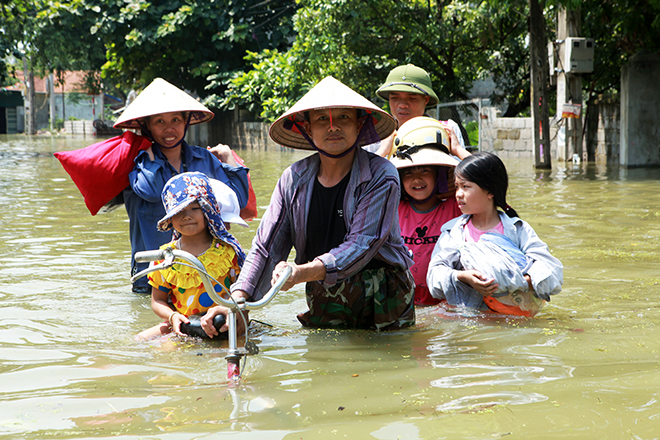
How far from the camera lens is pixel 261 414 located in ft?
7.84

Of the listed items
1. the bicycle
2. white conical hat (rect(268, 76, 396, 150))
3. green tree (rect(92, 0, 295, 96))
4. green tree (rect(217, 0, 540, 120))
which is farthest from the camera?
green tree (rect(92, 0, 295, 96))

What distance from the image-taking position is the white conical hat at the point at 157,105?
4070 millimetres

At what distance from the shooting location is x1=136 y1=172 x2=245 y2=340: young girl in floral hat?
140 inches

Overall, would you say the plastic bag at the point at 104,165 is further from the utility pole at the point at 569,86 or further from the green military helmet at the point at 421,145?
the utility pole at the point at 569,86

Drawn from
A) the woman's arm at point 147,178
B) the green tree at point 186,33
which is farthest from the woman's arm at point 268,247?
the green tree at point 186,33

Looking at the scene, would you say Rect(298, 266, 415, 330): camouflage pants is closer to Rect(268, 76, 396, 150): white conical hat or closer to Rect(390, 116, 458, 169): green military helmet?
Rect(268, 76, 396, 150): white conical hat

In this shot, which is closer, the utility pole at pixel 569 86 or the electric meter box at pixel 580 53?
the electric meter box at pixel 580 53

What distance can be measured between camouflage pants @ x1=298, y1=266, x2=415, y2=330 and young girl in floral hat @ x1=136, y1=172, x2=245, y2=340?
0.50 metres

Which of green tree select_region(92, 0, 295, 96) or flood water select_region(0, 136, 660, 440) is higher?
green tree select_region(92, 0, 295, 96)

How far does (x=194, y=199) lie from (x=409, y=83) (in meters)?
1.87

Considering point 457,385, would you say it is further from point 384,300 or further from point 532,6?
point 532,6

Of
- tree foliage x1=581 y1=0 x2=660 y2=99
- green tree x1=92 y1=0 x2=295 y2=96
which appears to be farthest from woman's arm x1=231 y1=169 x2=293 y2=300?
green tree x1=92 y1=0 x2=295 y2=96

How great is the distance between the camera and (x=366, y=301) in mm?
3410

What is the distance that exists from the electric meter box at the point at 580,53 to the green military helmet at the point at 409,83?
30.1 feet
